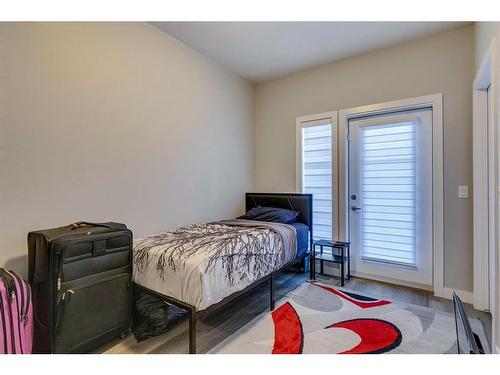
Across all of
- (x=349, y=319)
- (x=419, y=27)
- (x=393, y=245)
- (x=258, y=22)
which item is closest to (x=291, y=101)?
(x=258, y=22)

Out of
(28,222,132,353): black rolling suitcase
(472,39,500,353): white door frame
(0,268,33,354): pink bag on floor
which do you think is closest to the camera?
(0,268,33,354): pink bag on floor

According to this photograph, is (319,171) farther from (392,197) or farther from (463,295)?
(463,295)

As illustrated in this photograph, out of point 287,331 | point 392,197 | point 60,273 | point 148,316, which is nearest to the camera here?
point 60,273

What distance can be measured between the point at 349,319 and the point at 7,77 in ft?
10.3

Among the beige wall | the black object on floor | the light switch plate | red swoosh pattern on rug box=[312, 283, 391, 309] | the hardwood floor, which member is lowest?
the hardwood floor

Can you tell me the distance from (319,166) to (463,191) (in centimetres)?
154

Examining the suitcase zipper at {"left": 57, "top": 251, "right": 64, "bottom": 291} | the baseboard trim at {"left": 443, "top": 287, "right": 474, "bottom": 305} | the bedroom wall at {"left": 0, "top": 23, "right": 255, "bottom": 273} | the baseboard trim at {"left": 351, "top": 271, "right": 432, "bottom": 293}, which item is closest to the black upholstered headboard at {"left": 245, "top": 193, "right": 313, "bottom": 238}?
the bedroom wall at {"left": 0, "top": 23, "right": 255, "bottom": 273}

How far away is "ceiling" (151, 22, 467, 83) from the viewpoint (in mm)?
2514

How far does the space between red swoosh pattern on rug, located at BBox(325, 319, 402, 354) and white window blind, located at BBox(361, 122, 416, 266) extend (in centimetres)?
109

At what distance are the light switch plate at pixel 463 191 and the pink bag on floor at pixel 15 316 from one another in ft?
11.9

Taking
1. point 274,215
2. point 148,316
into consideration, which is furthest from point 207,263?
point 274,215

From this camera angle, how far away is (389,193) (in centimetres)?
295

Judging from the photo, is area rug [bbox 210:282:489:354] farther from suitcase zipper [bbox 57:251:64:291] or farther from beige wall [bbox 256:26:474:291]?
suitcase zipper [bbox 57:251:64:291]

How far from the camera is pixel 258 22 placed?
2467 millimetres
